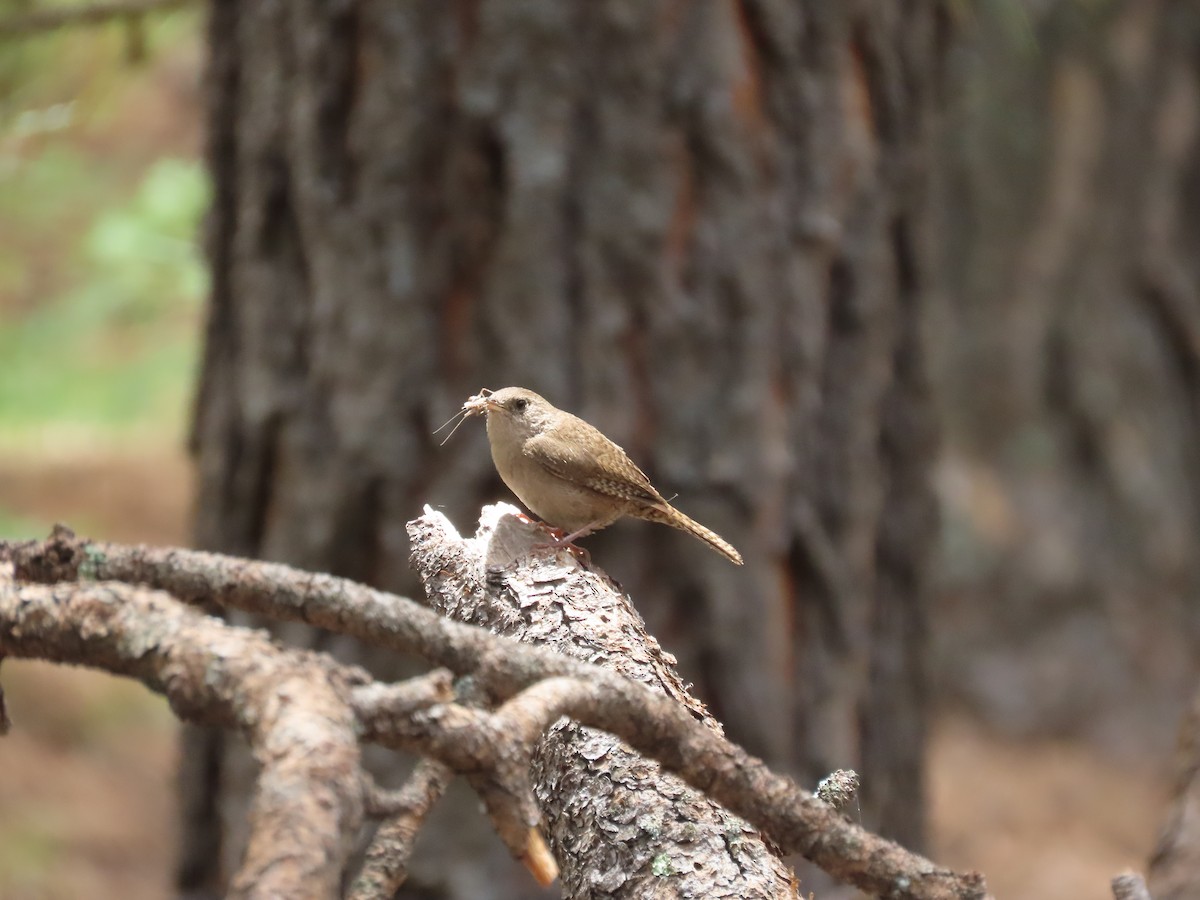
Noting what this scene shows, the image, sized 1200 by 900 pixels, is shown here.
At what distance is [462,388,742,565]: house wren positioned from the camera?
11.6 feet

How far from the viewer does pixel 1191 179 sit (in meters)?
10.5

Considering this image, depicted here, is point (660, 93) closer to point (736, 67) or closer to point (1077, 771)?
point (736, 67)

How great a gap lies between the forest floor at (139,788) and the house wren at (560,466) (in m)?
4.50

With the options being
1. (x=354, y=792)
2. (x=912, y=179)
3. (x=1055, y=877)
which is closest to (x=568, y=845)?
(x=354, y=792)

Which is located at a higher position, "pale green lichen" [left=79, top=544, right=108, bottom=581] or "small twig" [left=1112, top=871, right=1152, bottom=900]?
"pale green lichen" [left=79, top=544, right=108, bottom=581]

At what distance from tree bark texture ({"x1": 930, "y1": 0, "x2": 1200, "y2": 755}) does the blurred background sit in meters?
0.03

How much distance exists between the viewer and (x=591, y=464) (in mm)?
3537

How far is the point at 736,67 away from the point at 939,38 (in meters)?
1.23

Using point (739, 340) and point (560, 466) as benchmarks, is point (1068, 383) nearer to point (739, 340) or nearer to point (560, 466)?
point (739, 340)

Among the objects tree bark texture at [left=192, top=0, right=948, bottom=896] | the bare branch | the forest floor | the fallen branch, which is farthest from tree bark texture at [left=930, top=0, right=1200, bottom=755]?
the bare branch

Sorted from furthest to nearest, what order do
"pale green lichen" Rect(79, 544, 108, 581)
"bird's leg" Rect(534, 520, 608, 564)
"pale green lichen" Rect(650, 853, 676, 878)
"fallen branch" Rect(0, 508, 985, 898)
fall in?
"bird's leg" Rect(534, 520, 608, 564) < "pale green lichen" Rect(650, 853, 676, 878) < "pale green lichen" Rect(79, 544, 108, 581) < "fallen branch" Rect(0, 508, 985, 898)

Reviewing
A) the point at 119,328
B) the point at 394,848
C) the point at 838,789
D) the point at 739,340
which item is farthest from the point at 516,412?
the point at 119,328

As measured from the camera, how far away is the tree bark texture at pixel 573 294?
4488 mm

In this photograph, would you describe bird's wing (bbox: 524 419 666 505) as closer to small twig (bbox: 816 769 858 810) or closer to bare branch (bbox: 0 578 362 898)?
small twig (bbox: 816 769 858 810)
